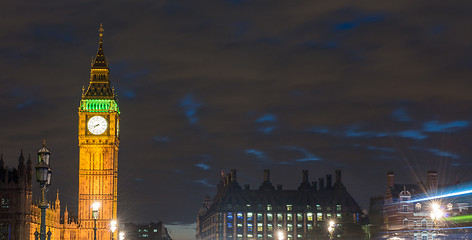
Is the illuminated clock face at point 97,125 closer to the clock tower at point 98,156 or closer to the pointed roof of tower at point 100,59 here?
the clock tower at point 98,156

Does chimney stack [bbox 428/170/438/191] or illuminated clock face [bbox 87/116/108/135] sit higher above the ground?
illuminated clock face [bbox 87/116/108/135]

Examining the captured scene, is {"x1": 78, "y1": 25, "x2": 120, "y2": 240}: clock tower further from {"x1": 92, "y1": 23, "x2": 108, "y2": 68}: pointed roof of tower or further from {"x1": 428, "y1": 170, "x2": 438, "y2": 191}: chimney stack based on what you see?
{"x1": 428, "y1": 170, "x2": 438, "y2": 191}: chimney stack

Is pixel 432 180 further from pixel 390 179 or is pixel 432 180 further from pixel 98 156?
pixel 98 156

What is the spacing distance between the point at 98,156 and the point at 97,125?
5.48 meters

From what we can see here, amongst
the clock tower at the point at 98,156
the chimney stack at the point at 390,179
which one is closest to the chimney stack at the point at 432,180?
the chimney stack at the point at 390,179

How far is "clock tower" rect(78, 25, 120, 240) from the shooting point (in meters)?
123

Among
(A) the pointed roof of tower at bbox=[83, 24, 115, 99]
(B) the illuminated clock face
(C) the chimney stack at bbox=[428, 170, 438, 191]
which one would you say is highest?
(A) the pointed roof of tower at bbox=[83, 24, 115, 99]

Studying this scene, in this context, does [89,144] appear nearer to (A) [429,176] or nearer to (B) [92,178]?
(B) [92,178]

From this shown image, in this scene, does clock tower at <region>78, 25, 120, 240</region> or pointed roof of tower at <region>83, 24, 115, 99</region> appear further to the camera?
pointed roof of tower at <region>83, 24, 115, 99</region>

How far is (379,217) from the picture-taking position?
130500mm

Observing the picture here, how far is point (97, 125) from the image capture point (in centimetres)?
12450

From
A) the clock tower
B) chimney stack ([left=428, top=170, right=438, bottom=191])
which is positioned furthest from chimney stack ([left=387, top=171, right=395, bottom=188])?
the clock tower

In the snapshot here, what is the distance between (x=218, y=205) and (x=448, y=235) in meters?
113

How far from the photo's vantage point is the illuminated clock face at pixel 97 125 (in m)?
124
